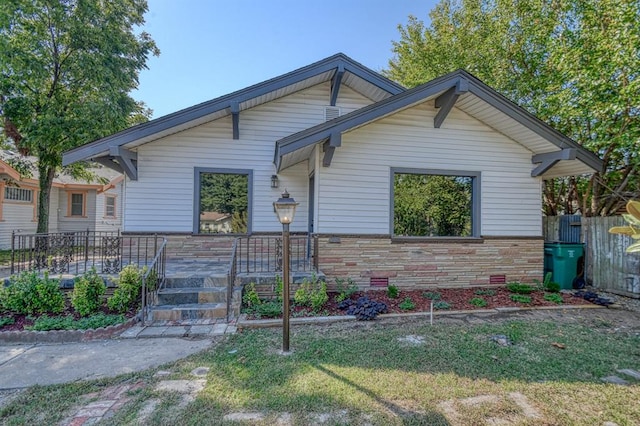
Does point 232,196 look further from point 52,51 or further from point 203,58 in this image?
point 52,51

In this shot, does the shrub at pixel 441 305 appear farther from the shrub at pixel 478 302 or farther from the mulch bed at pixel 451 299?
the shrub at pixel 478 302

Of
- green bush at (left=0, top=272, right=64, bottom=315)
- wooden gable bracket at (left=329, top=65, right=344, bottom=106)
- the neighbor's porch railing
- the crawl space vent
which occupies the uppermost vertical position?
wooden gable bracket at (left=329, top=65, right=344, bottom=106)

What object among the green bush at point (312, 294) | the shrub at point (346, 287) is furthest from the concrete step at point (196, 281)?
the shrub at point (346, 287)

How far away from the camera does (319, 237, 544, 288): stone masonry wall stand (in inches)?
250

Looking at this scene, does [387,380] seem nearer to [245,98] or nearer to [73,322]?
[73,322]

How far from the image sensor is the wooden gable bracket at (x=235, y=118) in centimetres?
700

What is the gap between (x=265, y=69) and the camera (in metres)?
12.5

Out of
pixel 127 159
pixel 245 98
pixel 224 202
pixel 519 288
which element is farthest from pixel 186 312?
pixel 519 288

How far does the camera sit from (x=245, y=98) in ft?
23.2

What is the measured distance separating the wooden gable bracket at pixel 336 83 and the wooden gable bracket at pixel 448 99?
245cm

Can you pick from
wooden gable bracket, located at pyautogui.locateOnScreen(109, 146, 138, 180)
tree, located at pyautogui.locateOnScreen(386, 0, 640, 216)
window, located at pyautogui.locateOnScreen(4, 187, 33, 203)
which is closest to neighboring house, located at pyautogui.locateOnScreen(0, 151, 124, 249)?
window, located at pyautogui.locateOnScreen(4, 187, 33, 203)

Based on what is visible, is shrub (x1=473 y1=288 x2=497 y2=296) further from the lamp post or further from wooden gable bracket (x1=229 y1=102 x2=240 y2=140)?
wooden gable bracket (x1=229 y1=102 x2=240 y2=140)

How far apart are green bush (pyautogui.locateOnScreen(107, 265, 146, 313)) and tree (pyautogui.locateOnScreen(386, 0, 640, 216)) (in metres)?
10.4

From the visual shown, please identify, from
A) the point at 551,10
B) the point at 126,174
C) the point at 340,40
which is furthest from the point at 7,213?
the point at 551,10
